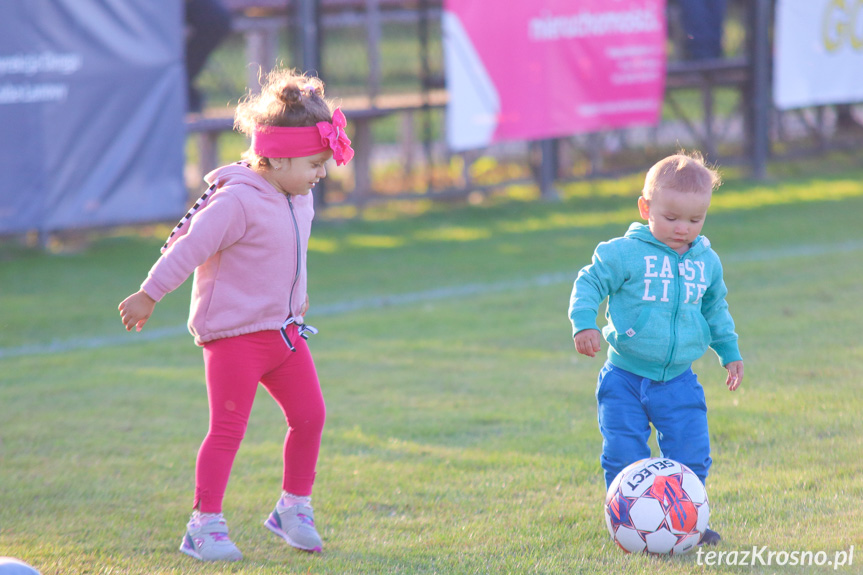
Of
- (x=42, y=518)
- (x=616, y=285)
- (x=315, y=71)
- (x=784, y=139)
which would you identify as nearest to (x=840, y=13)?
(x=784, y=139)

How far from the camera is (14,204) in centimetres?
844

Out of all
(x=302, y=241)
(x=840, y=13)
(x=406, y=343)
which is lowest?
(x=406, y=343)

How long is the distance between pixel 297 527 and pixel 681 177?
161 centimetres

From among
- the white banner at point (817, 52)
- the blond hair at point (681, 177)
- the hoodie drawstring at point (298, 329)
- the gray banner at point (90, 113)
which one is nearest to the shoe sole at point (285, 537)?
the hoodie drawstring at point (298, 329)

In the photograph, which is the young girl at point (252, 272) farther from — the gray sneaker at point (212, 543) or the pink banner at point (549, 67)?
the pink banner at point (549, 67)

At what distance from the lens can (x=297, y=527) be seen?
Result: 3178 millimetres

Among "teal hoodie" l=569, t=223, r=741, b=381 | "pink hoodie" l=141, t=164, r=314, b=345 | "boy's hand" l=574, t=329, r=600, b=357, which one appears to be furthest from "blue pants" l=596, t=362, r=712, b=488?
"pink hoodie" l=141, t=164, r=314, b=345

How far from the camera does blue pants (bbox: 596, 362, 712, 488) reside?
123 inches

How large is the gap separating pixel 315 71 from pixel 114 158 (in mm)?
2338

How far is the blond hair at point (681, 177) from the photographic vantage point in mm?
3033

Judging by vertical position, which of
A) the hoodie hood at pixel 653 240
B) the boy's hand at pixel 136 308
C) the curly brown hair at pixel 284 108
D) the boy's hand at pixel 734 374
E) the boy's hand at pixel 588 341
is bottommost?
the boy's hand at pixel 734 374

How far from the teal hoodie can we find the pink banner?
685 centimetres

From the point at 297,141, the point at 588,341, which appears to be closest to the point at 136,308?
the point at 297,141

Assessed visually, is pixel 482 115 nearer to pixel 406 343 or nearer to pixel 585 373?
pixel 406 343
